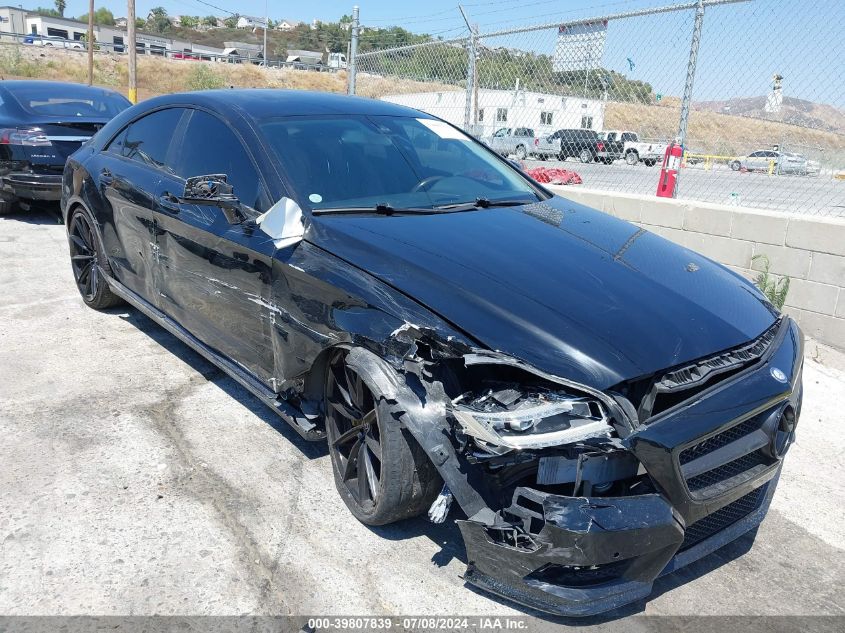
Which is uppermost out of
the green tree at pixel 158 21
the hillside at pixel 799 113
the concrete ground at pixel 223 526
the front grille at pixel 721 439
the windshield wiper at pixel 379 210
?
the green tree at pixel 158 21

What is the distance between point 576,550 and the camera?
206cm

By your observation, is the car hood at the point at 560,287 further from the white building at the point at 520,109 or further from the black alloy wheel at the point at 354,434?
the white building at the point at 520,109

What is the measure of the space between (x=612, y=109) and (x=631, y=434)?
6.01 m

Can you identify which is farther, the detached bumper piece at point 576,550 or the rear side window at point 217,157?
the rear side window at point 217,157

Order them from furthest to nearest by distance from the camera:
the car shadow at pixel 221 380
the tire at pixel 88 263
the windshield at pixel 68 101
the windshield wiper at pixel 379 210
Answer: the windshield at pixel 68 101, the tire at pixel 88 263, the car shadow at pixel 221 380, the windshield wiper at pixel 379 210

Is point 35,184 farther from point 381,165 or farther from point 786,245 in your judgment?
point 786,245

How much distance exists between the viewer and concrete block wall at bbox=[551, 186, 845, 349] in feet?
17.0

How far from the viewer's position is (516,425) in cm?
212

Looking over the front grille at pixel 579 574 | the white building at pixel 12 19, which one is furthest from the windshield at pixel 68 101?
the white building at pixel 12 19

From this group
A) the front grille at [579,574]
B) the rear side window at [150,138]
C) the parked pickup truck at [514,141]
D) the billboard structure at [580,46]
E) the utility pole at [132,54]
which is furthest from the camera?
the utility pole at [132,54]

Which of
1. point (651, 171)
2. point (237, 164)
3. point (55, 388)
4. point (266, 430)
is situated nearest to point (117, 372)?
point (55, 388)

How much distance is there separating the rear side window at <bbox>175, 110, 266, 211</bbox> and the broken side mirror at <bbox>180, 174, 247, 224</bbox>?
7 cm

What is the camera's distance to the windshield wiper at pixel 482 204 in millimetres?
3422

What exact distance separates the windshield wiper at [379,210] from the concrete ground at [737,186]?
13.3 feet
